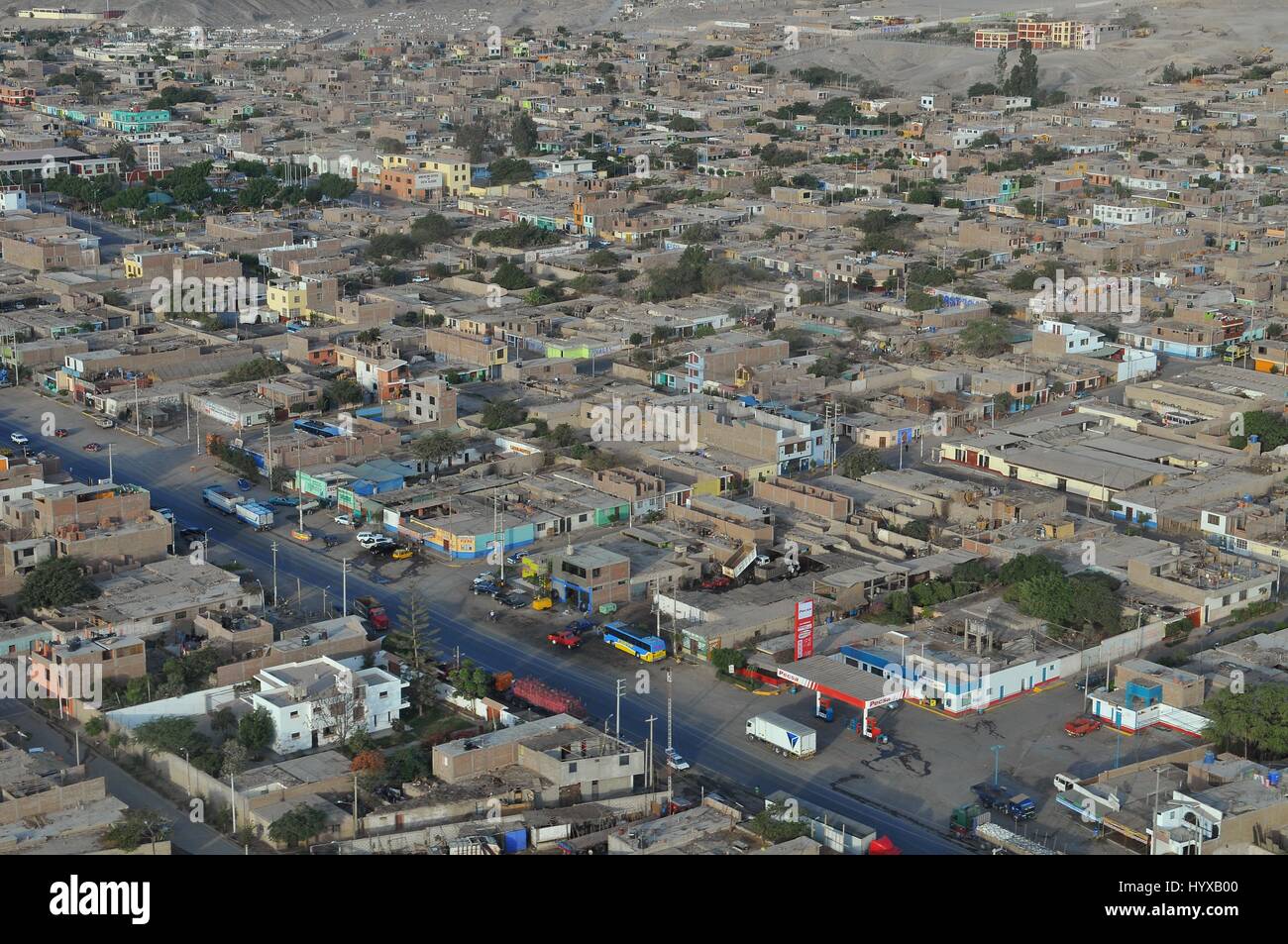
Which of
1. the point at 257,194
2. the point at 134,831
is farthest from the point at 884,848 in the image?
the point at 257,194

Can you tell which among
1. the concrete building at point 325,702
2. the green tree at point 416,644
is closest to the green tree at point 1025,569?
the green tree at point 416,644

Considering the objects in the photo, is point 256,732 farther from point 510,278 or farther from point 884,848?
point 510,278

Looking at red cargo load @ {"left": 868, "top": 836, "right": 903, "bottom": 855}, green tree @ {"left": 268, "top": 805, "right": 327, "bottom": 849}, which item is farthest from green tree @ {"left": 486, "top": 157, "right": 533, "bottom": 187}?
red cargo load @ {"left": 868, "top": 836, "right": 903, "bottom": 855}

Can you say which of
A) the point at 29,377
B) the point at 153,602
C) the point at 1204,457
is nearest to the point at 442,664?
the point at 153,602

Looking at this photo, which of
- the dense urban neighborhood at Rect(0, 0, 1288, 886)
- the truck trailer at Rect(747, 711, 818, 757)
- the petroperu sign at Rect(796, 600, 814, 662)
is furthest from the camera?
the petroperu sign at Rect(796, 600, 814, 662)

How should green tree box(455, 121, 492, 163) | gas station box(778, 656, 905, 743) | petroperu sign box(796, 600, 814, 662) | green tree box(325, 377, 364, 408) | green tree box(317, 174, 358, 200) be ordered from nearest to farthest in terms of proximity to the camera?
gas station box(778, 656, 905, 743)
petroperu sign box(796, 600, 814, 662)
green tree box(325, 377, 364, 408)
green tree box(317, 174, 358, 200)
green tree box(455, 121, 492, 163)

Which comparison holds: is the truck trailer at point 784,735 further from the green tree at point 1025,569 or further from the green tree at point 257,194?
the green tree at point 257,194

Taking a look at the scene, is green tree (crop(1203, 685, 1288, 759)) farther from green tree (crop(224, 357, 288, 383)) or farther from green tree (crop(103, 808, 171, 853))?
green tree (crop(224, 357, 288, 383))

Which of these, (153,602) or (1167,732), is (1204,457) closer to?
(1167,732)
